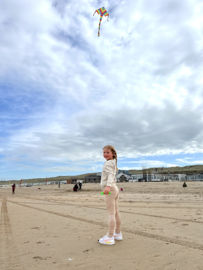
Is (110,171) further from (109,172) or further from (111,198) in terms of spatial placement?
(111,198)

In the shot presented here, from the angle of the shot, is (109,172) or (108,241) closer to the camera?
(108,241)

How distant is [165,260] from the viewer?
2.76 metres

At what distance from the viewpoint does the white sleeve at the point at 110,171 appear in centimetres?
361

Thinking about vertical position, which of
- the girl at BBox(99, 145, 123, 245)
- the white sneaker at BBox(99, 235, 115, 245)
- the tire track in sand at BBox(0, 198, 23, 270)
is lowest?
the tire track in sand at BBox(0, 198, 23, 270)

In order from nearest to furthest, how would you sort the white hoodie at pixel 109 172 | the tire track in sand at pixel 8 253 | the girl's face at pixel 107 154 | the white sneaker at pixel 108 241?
the tire track in sand at pixel 8 253
the white sneaker at pixel 108 241
the white hoodie at pixel 109 172
the girl's face at pixel 107 154

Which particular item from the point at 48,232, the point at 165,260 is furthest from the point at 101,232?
the point at 165,260

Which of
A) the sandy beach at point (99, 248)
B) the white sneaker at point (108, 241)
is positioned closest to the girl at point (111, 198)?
the white sneaker at point (108, 241)

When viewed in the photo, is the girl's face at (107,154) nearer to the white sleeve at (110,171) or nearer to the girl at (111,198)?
the girl at (111,198)

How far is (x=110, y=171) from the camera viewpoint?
3723 millimetres

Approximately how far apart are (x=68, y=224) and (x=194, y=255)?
3.40m

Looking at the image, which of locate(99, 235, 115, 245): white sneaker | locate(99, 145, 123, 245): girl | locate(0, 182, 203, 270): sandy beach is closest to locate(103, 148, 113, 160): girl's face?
locate(99, 145, 123, 245): girl

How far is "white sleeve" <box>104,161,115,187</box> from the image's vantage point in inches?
142

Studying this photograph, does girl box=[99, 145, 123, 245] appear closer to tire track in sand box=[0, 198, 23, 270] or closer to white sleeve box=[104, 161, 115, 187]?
white sleeve box=[104, 161, 115, 187]

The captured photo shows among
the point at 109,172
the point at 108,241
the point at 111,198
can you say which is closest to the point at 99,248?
the point at 108,241
